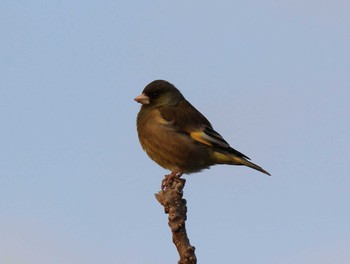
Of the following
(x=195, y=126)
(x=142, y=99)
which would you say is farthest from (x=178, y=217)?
(x=142, y=99)

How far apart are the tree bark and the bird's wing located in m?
3.82

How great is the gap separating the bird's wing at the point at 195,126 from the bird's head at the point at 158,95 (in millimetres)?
200

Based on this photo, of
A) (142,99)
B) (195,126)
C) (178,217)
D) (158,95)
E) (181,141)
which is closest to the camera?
(178,217)

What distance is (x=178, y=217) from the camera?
503 centimetres

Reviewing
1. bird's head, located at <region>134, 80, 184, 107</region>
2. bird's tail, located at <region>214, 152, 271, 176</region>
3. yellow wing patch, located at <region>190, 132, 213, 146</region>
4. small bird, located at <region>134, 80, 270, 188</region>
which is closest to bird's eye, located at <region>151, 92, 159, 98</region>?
bird's head, located at <region>134, 80, 184, 107</region>

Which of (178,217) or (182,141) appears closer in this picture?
(178,217)

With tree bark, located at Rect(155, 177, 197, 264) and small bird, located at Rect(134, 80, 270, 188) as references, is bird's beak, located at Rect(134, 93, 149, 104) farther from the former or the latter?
tree bark, located at Rect(155, 177, 197, 264)

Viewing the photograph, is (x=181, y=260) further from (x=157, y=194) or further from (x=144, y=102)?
(x=144, y=102)

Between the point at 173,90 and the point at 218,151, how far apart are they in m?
1.36

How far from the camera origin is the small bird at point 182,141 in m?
9.14

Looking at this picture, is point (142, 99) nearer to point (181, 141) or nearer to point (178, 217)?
point (181, 141)

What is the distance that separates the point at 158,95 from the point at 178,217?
5.06 m

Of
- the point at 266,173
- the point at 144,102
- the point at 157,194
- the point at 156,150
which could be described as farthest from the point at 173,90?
the point at 157,194

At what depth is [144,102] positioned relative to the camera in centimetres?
984
